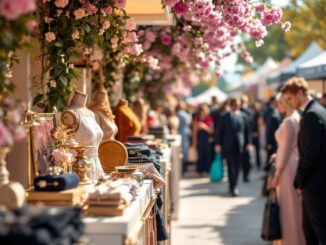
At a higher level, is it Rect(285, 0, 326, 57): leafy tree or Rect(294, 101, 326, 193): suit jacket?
Rect(285, 0, 326, 57): leafy tree

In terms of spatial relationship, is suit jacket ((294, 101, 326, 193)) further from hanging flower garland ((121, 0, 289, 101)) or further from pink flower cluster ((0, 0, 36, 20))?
pink flower cluster ((0, 0, 36, 20))

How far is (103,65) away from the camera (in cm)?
1007

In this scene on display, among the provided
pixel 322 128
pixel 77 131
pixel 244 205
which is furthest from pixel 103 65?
pixel 244 205

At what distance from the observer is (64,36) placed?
250 inches

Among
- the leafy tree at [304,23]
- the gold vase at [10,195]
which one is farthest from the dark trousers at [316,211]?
the leafy tree at [304,23]

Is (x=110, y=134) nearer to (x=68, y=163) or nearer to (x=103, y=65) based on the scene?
(x=68, y=163)

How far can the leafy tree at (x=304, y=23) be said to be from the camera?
88.6 ft

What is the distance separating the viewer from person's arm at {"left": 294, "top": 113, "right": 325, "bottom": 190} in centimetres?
743

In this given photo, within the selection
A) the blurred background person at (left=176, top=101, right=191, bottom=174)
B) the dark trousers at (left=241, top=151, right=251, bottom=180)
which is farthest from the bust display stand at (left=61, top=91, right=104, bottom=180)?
the blurred background person at (left=176, top=101, right=191, bottom=174)

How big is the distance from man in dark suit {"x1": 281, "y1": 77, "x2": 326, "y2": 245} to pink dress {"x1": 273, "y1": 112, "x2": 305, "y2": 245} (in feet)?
1.91

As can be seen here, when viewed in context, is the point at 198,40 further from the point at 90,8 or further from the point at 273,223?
the point at 90,8

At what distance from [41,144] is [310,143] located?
298cm

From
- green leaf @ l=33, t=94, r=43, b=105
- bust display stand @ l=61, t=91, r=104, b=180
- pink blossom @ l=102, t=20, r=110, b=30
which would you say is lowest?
bust display stand @ l=61, t=91, r=104, b=180

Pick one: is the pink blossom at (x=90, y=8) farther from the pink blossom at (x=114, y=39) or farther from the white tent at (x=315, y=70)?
the white tent at (x=315, y=70)
